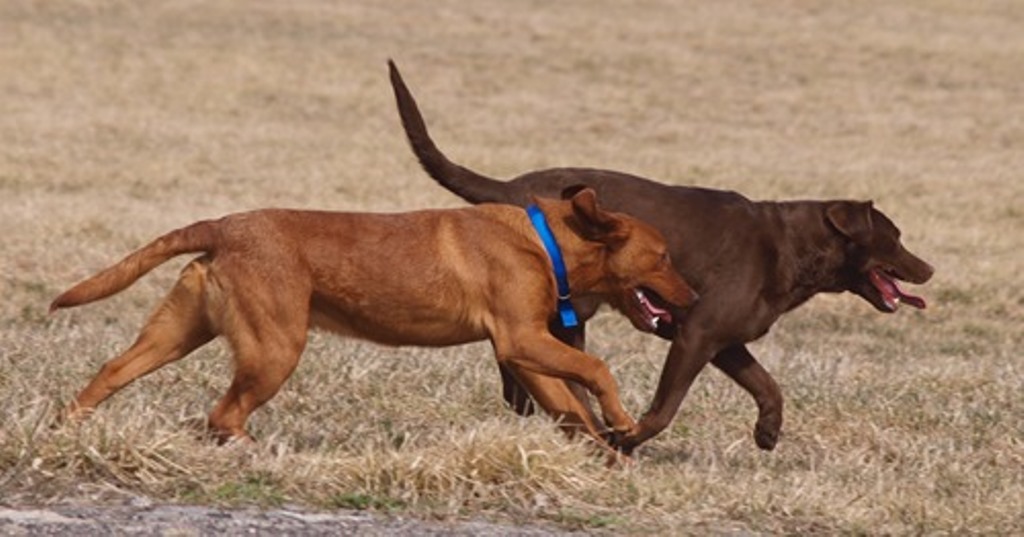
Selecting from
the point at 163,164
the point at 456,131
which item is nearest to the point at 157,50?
the point at 456,131

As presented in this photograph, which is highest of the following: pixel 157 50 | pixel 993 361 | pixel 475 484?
pixel 475 484

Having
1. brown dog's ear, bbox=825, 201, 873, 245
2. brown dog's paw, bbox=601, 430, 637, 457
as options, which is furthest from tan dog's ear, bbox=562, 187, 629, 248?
brown dog's ear, bbox=825, 201, 873, 245

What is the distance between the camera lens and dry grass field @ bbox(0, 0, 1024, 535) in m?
6.86

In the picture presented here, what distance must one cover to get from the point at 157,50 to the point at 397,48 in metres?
3.62

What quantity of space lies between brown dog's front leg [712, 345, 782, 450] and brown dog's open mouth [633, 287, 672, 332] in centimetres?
56

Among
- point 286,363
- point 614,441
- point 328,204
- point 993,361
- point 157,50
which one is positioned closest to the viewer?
point 286,363

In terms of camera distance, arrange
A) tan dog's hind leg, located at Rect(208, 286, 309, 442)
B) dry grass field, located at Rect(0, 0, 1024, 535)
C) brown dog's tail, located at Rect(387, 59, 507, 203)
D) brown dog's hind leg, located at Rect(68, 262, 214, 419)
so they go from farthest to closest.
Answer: brown dog's tail, located at Rect(387, 59, 507, 203)
brown dog's hind leg, located at Rect(68, 262, 214, 419)
tan dog's hind leg, located at Rect(208, 286, 309, 442)
dry grass field, located at Rect(0, 0, 1024, 535)

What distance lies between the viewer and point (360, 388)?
9102 millimetres

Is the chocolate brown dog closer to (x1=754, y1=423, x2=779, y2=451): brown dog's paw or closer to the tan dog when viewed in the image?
(x1=754, y1=423, x2=779, y2=451): brown dog's paw

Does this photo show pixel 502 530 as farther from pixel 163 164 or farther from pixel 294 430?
pixel 163 164

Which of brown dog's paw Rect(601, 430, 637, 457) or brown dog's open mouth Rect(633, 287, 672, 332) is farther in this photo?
brown dog's open mouth Rect(633, 287, 672, 332)

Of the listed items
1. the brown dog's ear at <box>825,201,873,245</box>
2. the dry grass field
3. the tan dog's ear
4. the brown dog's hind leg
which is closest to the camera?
the dry grass field

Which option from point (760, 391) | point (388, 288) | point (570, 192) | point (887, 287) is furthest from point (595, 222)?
point (887, 287)

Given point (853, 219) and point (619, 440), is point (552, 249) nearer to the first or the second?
point (619, 440)
